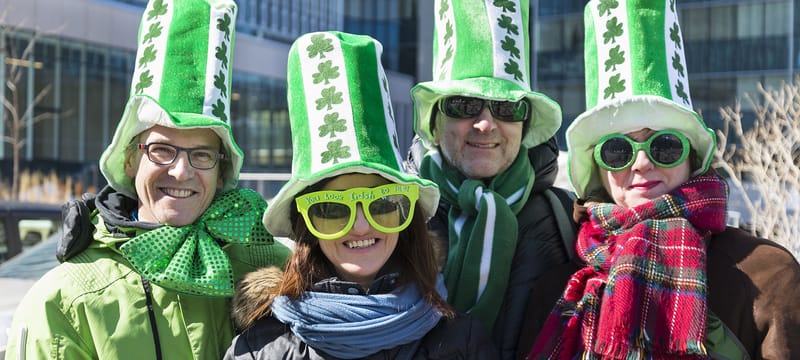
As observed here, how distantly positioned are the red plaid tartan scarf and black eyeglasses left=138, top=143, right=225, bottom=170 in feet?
4.15

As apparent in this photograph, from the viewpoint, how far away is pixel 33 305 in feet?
9.31

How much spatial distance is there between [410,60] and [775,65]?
1402 centimetres

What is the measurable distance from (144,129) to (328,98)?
25.8 inches

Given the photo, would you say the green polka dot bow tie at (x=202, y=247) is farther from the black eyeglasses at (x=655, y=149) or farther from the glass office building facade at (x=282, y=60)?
the glass office building facade at (x=282, y=60)

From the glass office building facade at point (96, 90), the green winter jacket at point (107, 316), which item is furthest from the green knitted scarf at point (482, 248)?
the glass office building facade at point (96, 90)

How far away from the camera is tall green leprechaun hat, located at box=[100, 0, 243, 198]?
299 centimetres

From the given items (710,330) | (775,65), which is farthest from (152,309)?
(775,65)

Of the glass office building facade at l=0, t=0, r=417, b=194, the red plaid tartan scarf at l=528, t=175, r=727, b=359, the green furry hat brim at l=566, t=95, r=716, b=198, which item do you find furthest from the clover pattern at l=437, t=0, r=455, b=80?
the glass office building facade at l=0, t=0, r=417, b=194

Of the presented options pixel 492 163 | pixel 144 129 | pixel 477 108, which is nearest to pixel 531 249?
pixel 492 163

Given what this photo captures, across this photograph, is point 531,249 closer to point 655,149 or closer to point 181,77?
point 655,149

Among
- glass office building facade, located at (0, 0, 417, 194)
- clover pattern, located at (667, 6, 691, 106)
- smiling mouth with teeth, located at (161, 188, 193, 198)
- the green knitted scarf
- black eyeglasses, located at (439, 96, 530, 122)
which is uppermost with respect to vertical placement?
glass office building facade, located at (0, 0, 417, 194)

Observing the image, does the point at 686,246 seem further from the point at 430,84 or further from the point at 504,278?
the point at 430,84

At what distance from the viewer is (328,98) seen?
9.27 ft

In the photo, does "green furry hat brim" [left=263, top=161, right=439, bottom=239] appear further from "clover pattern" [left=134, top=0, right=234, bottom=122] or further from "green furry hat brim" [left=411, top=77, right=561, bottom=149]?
"green furry hat brim" [left=411, top=77, right=561, bottom=149]
